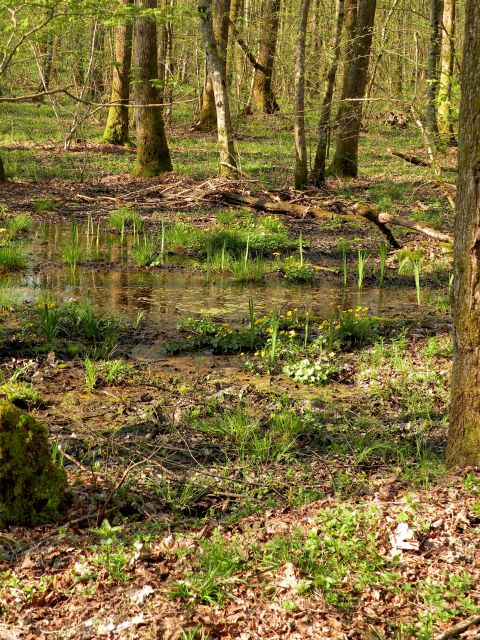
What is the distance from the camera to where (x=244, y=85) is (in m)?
32.2

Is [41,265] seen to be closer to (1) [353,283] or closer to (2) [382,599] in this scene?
(1) [353,283]

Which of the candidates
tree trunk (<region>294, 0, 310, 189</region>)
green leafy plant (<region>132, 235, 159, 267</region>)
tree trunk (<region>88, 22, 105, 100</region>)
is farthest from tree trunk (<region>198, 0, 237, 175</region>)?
green leafy plant (<region>132, 235, 159, 267</region>)

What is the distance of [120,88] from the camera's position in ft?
73.4

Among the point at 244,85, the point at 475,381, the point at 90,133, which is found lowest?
the point at 475,381

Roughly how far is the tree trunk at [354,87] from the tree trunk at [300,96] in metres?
1.39

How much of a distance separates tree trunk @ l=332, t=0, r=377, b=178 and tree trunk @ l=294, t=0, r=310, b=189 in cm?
139

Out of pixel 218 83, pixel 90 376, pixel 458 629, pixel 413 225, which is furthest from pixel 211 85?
pixel 458 629

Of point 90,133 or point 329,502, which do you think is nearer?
point 329,502

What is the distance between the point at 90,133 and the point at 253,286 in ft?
→ 58.5

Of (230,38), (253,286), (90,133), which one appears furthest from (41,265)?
(230,38)

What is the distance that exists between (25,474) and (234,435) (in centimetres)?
174

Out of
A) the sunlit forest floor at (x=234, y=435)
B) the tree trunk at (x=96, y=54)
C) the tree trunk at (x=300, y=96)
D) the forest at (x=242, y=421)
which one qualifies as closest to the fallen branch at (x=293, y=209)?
the forest at (x=242, y=421)

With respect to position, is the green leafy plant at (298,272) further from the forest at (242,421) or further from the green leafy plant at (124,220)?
the green leafy plant at (124,220)

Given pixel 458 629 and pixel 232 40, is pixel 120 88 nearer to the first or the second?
pixel 232 40
